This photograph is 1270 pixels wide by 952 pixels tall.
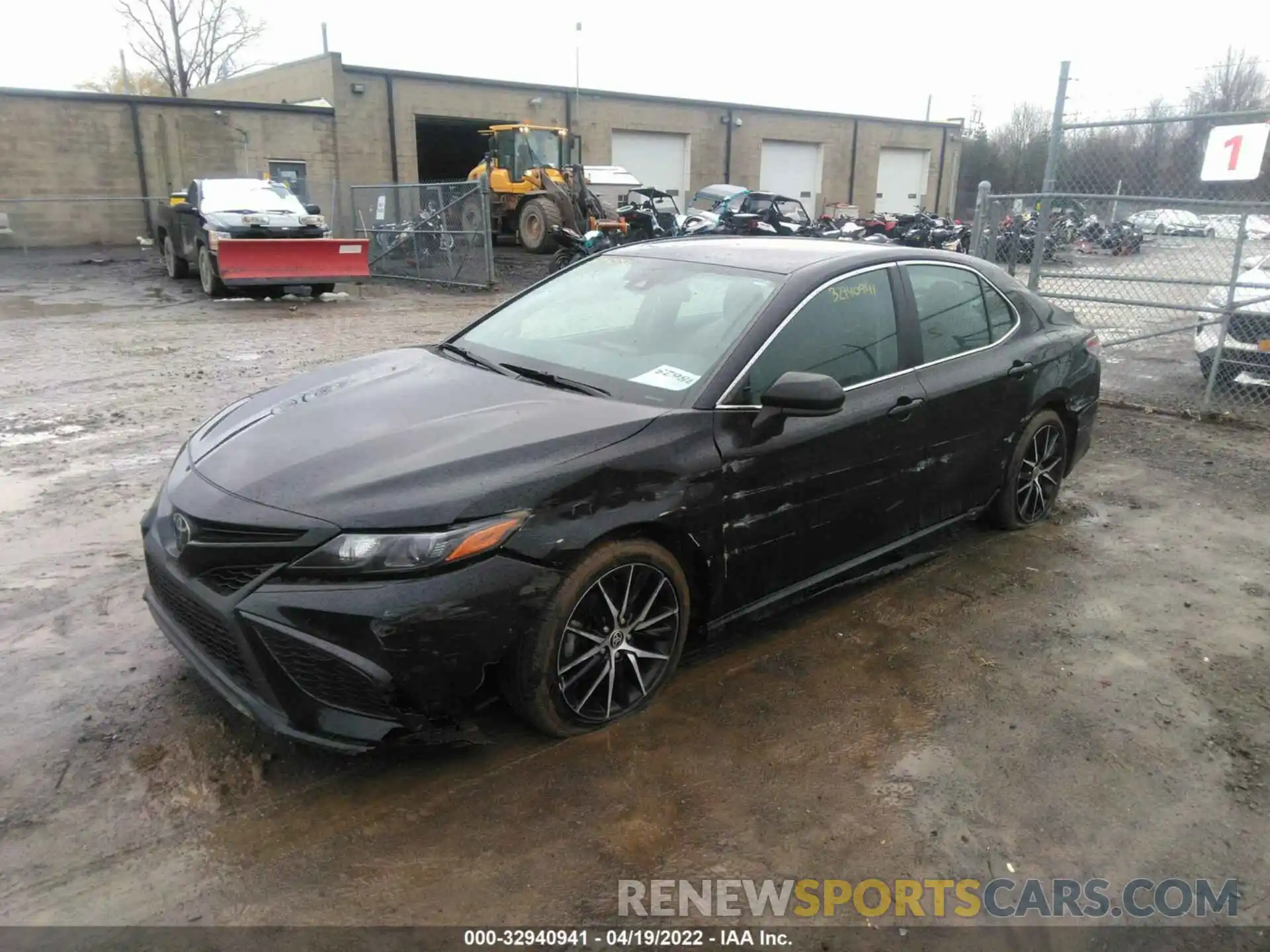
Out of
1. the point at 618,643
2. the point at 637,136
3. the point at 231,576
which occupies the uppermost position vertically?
the point at 637,136

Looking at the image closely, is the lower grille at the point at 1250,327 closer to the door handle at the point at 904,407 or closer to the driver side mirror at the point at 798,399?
the door handle at the point at 904,407

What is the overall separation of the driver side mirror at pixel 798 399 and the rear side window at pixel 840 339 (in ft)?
0.34

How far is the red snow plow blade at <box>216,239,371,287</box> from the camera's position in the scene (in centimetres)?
1391

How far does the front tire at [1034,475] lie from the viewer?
4.76 meters

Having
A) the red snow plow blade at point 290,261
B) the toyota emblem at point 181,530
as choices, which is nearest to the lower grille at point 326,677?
the toyota emblem at point 181,530

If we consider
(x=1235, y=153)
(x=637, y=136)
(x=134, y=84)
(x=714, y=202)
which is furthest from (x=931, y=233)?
(x=134, y=84)

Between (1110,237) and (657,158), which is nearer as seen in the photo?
(1110,237)

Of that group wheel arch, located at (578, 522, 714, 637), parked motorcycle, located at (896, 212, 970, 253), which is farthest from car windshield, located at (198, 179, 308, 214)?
parked motorcycle, located at (896, 212, 970, 253)

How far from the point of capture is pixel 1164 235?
27.4 ft

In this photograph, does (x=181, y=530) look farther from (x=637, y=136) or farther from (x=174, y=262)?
(x=637, y=136)

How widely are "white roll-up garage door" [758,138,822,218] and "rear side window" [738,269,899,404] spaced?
33.1 meters

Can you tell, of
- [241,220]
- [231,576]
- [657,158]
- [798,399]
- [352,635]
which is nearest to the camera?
[352,635]

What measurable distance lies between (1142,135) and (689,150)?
2662 centimetres

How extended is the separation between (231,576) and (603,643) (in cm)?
117
